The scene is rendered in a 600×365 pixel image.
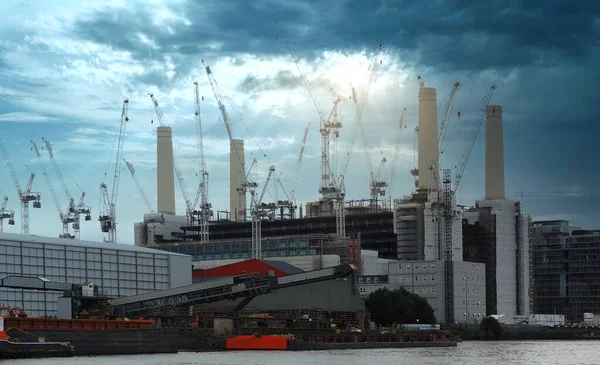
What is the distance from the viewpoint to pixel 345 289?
15288 cm

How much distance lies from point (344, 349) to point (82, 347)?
1538 inches

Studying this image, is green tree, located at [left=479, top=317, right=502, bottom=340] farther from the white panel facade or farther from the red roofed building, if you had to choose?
the white panel facade

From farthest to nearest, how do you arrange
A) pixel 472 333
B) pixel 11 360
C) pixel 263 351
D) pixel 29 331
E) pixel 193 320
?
pixel 472 333 < pixel 193 320 < pixel 263 351 < pixel 29 331 < pixel 11 360

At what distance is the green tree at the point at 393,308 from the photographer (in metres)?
188

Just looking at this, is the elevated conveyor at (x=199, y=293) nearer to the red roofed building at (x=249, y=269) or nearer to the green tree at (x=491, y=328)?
Result: the red roofed building at (x=249, y=269)

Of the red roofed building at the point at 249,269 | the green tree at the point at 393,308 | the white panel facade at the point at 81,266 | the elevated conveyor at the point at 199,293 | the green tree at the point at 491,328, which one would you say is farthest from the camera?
the green tree at the point at 491,328

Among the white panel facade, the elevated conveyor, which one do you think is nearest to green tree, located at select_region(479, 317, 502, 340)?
the white panel facade

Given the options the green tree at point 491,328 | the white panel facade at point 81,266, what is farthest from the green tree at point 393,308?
the white panel facade at point 81,266

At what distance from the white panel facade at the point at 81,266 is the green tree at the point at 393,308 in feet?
146

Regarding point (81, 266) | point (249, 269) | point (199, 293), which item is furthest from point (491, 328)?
point (199, 293)

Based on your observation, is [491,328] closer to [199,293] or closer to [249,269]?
[249,269]

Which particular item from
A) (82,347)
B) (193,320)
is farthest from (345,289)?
(82,347)

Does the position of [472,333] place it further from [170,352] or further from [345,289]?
[170,352]

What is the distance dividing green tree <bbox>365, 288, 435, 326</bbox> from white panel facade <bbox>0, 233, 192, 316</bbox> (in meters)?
44.5
